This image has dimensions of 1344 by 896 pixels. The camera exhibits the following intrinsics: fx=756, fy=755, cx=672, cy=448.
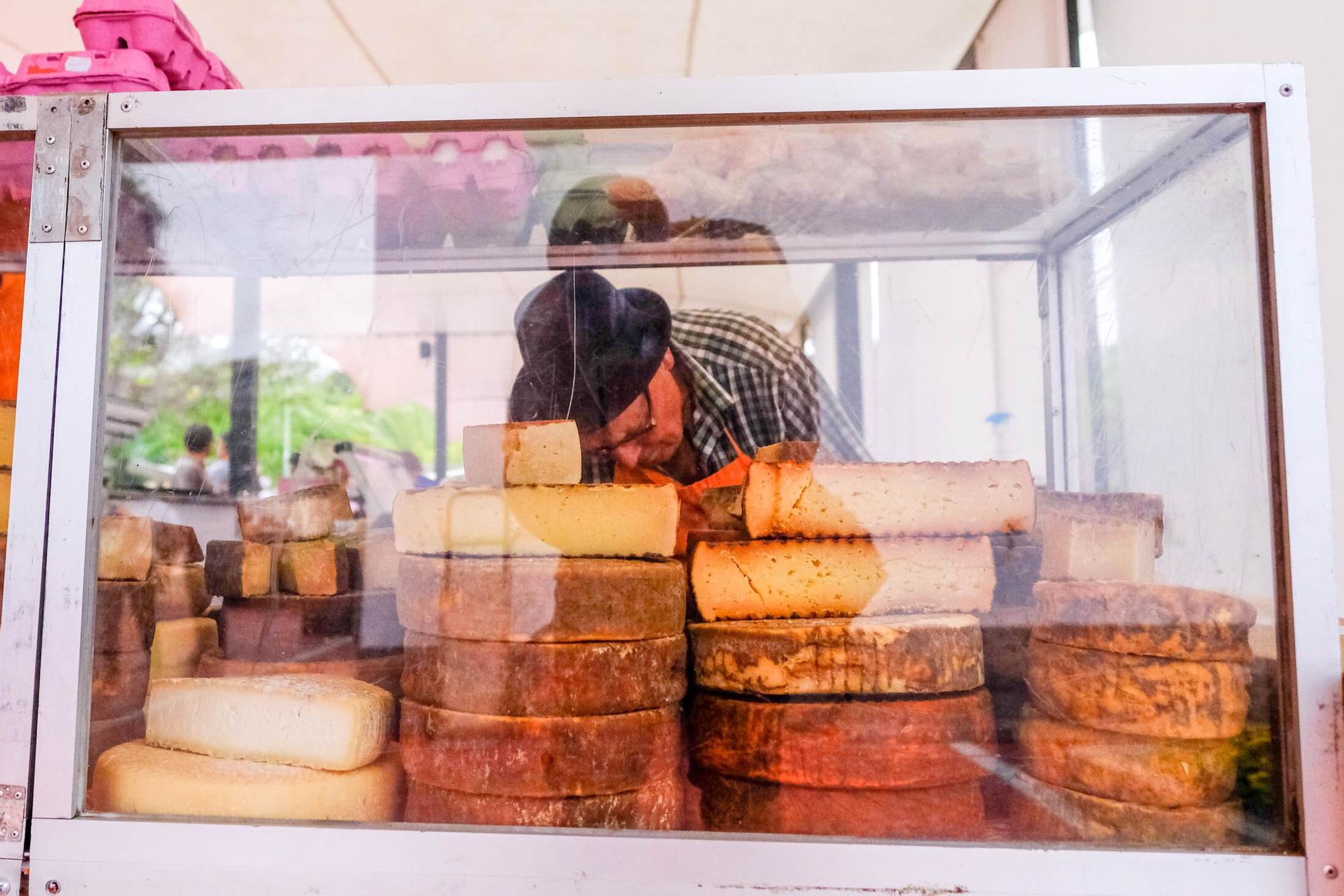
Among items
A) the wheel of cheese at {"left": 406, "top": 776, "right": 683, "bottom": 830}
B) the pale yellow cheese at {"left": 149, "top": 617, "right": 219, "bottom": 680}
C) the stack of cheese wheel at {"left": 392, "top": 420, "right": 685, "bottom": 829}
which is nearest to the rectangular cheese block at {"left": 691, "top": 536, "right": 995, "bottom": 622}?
the stack of cheese wheel at {"left": 392, "top": 420, "right": 685, "bottom": 829}

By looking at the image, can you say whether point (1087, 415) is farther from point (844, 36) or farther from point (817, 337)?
point (844, 36)

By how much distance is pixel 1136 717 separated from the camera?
77 cm

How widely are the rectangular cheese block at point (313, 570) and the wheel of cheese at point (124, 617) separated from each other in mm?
146

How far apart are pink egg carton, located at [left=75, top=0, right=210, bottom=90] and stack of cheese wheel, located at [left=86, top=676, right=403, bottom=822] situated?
89 cm

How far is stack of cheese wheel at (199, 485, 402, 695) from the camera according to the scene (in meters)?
0.94

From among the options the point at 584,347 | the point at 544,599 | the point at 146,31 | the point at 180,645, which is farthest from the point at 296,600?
the point at 146,31

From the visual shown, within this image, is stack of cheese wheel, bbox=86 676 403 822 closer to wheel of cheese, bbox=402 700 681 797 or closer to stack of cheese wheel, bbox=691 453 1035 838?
wheel of cheese, bbox=402 700 681 797

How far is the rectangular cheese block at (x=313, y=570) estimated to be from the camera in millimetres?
971

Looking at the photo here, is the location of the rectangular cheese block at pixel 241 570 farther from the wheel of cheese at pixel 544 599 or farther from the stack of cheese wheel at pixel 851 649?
the stack of cheese wheel at pixel 851 649

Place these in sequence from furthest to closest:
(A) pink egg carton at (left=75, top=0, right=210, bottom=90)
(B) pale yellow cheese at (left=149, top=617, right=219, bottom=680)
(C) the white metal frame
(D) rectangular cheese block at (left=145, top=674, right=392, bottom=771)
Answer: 1. (A) pink egg carton at (left=75, top=0, right=210, bottom=90)
2. (B) pale yellow cheese at (left=149, top=617, right=219, bottom=680)
3. (D) rectangular cheese block at (left=145, top=674, right=392, bottom=771)
4. (C) the white metal frame

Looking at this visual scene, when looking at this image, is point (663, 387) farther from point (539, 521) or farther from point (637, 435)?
point (539, 521)

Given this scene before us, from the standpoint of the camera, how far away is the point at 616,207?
1077mm

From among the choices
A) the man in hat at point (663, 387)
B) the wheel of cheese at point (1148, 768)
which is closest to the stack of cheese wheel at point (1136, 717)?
the wheel of cheese at point (1148, 768)

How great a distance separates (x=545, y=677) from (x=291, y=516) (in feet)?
1.47
